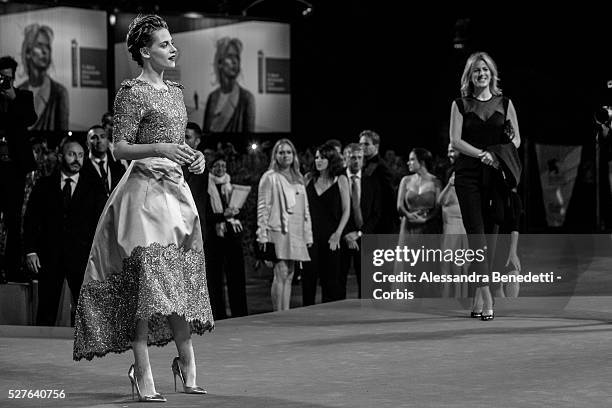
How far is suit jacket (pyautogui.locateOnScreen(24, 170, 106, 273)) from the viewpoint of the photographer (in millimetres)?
8148

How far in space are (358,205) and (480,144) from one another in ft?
9.71

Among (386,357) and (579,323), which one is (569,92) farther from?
(386,357)

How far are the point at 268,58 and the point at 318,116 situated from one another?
158 cm

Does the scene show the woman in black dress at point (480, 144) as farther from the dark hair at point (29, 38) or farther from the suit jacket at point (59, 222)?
the dark hair at point (29, 38)

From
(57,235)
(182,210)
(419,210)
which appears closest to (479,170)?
(419,210)

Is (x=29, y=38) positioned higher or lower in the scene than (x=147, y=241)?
higher

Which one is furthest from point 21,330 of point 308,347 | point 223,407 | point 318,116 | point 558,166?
point 318,116

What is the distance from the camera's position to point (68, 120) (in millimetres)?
21812

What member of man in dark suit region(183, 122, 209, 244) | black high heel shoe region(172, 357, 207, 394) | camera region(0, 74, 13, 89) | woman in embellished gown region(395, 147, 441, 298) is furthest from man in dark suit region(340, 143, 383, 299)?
black high heel shoe region(172, 357, 207, 394)

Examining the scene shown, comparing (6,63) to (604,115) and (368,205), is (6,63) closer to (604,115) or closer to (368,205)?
(368,205)

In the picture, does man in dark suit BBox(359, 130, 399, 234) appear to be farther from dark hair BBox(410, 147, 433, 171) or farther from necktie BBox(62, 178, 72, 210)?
necktie BBox(62, 178, 72, 210)

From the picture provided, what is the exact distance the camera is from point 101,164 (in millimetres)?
8195

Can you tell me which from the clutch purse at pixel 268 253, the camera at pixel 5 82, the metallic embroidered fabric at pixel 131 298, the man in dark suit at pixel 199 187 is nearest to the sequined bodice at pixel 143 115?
the metallic embroidered fabric at pixel 131 298

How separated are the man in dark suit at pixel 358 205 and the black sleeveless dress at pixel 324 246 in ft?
0.48
